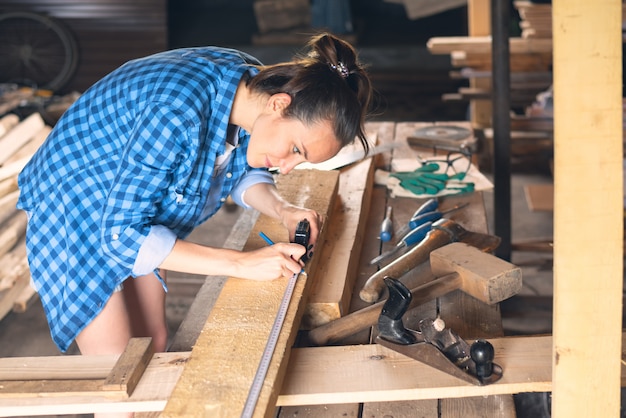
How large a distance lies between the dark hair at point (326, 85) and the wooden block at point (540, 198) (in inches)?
137

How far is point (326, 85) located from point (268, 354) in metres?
0.77

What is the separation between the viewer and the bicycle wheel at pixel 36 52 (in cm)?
1004

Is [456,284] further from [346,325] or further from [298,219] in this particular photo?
[298,219]

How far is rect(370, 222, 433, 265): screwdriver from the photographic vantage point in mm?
2845

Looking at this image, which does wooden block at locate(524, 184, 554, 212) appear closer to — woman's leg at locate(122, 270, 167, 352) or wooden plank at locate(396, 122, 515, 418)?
wooden plank at locate(396, 122, 515, 418)

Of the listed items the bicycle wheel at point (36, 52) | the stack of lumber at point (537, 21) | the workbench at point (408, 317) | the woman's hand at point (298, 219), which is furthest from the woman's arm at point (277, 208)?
the bicycle wheel at point (36, 52)

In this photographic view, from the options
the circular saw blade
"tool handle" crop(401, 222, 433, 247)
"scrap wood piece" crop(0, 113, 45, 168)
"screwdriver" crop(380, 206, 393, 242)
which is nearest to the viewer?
"tool handle" crop(401, 222, 433, 247)

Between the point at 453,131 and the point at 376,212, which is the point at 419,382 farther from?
the point at 453,131

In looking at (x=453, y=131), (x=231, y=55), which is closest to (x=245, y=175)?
(x=231, y=55)

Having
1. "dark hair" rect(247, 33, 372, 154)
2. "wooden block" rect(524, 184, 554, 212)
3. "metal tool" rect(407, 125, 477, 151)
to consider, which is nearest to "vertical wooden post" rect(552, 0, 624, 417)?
"dark hair" rect(247, 33, 372, 154)

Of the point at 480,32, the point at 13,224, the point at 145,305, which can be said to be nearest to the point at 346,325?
the point at 145,305

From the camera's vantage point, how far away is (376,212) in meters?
3.46

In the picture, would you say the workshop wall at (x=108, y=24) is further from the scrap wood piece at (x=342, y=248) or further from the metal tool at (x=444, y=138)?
the scrap wood piece at (x=342, y=248)

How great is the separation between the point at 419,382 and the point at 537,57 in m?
4.93
